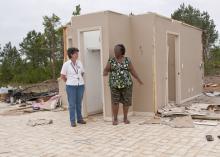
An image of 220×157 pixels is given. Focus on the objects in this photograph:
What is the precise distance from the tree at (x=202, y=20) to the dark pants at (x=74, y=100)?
565 inches

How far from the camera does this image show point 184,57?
392 inches

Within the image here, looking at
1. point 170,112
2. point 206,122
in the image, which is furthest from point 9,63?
point 206,122

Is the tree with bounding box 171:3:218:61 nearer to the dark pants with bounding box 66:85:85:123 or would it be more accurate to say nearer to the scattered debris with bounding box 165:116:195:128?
the scattered debris with bounding box 165:116:195:128

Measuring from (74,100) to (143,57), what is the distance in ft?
6.36

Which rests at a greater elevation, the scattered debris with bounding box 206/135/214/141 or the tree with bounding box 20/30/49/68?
the tree with bounding box 20/30/49/68

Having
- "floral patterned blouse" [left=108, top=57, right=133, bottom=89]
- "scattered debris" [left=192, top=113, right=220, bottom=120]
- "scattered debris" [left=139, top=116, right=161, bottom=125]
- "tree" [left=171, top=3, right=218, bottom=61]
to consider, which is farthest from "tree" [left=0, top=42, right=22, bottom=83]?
"scattered debris" [left=192, top=113, right=220, bottom=120]

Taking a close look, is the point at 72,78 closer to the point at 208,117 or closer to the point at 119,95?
the point at 119,95

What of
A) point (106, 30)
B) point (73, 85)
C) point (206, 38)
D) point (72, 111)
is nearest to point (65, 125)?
point (72, 111)

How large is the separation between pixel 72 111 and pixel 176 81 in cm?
359

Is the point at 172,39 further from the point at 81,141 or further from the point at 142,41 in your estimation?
the point at 81,141

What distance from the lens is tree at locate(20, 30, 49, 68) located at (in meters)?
20.2

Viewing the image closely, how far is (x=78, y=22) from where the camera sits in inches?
307

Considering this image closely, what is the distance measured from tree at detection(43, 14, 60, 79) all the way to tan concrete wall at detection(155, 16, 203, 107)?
10.1 m

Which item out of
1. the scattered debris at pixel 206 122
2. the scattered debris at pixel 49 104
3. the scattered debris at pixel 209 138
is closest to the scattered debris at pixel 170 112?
the scattered debris at pixel 206 122
